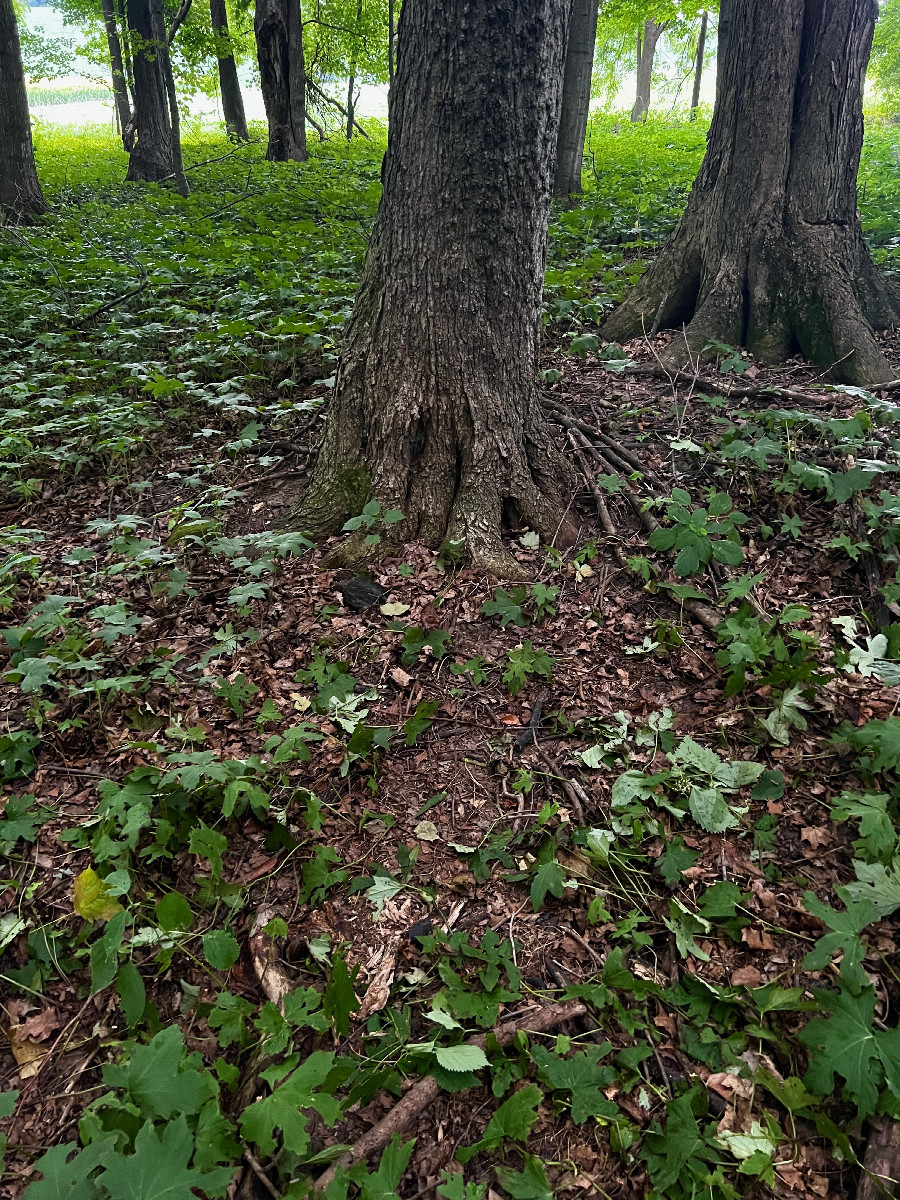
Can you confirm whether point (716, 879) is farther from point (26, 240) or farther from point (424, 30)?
point (26, 240)

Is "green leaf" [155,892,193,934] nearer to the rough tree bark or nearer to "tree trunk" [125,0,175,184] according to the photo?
"tree trunk" [125,0,175,184]

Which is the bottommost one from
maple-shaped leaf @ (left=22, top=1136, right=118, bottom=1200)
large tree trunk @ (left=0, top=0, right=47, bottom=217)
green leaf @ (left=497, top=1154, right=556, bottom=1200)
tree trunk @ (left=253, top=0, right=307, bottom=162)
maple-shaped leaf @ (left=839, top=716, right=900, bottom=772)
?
green leaf @ (left=497, top=1154, right=556, bottom=1200)

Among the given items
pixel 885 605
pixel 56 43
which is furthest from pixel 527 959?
pixel 56 43

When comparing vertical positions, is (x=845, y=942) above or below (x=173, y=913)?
above

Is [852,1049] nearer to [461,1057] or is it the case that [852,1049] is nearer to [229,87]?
[461,1057]

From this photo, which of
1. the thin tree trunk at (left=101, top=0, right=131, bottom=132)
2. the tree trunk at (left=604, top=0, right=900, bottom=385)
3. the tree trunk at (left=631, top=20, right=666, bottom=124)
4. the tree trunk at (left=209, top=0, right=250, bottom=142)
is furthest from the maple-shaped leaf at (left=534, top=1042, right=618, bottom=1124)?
the tree trunk at (left=631, top=20, right=666, bottom=124)

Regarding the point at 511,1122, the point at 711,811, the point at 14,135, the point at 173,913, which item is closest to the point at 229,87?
the point at 14,135

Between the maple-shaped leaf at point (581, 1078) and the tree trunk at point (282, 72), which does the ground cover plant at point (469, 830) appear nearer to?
the maple-shaped leaf at point (581, 1078)

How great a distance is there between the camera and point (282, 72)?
12.7 metres

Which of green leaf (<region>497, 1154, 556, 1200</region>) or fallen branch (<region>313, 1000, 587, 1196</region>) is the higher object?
fallen branch (<region>313, 1000, 587, 1196</region>)

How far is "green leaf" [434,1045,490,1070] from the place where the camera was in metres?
1.62

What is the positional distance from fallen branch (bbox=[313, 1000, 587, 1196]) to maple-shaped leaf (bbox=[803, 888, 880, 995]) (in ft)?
2.02

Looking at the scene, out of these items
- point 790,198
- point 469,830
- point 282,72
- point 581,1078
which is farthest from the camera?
point 282,72

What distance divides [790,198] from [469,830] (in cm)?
474
